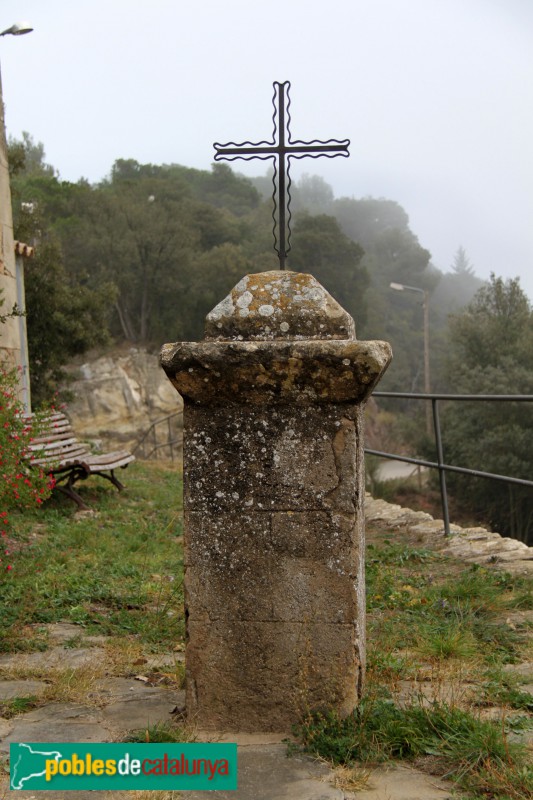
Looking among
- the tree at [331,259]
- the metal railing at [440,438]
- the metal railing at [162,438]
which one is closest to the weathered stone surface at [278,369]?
the metal railing at [440,438]

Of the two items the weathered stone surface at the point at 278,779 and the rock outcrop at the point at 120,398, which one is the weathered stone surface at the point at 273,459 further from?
the rock outcrop at the point at 120,398

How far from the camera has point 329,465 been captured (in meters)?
2.60

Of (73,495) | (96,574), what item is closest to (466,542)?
(96,574)

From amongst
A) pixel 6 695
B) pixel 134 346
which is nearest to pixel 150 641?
pixel 6 695

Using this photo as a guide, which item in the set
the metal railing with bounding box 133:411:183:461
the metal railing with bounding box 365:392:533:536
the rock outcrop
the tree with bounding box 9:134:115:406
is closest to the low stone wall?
the metal railing with bounding box 365:392:533:536

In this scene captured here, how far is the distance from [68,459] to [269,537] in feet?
20.1

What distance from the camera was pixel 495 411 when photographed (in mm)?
22797

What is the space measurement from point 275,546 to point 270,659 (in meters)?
0.39

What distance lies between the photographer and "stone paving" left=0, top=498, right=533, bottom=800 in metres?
2.17

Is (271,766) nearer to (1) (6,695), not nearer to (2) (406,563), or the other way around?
(1) (6,695)

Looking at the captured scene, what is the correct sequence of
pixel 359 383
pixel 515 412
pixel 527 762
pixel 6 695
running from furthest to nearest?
pixel 515 412 → pixel 6 695 → pixel 359 383 → pixel 527 762

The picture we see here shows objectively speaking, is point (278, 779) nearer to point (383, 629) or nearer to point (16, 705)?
point (16, 705)

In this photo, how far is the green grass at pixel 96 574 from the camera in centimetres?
396

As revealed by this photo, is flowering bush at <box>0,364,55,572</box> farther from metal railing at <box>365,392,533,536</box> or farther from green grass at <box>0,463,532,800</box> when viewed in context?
metal railing at <box>365,392,533,536</box>
